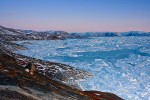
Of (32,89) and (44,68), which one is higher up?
(32,89)

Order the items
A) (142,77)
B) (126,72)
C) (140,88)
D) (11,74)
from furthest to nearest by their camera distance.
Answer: (126,72), (142,77), (140,88), (11,74)

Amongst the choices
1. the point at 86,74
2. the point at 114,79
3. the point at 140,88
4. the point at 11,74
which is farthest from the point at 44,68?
the point at 11,74

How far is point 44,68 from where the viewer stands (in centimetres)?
4172

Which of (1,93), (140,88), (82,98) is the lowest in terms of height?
(140,88)

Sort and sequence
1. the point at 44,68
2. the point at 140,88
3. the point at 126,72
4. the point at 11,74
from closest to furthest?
1. the point at 11,74
2. the point at 140,88
3. the point at 44,68
4. the point at 126,72

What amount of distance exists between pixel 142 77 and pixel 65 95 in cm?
2834

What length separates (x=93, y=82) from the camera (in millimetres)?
38438

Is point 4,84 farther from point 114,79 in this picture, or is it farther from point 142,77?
point 142,77

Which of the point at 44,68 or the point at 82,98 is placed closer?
the point at 82,98

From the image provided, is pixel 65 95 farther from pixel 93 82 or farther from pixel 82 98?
pixel 93 82

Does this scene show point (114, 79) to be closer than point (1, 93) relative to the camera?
No

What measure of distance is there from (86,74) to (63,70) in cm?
363

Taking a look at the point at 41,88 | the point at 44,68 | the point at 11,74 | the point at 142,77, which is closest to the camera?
the point at 41,88

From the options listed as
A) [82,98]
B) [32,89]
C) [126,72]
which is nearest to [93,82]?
[126,72]
